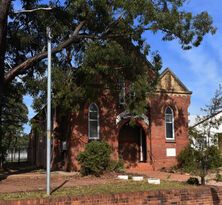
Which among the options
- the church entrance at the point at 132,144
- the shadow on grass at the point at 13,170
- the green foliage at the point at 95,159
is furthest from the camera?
the church entrance at the point at 132,144

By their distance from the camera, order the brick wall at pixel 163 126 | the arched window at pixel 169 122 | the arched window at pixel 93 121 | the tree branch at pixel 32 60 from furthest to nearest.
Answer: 1. the arched window at pixel 169 122
2. the brick wall at pixel 163 126
3. the arched window at pixel 93 121
4. the tree branch at pixel 32 60

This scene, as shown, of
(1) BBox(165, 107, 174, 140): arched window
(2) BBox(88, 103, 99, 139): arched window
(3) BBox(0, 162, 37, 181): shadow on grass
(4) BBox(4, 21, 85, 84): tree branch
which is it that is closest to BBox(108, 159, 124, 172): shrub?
(2) BBox(88, 103, 99, 139): arched window

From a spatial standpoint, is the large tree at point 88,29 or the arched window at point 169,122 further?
the arched window at point 169,122

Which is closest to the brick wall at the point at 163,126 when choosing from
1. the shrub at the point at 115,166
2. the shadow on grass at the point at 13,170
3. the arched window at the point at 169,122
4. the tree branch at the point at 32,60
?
the arched window at the point at 169,122

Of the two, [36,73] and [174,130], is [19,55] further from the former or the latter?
[174,130]

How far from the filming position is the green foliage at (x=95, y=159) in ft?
68.6

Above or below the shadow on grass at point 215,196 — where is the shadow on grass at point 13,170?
above

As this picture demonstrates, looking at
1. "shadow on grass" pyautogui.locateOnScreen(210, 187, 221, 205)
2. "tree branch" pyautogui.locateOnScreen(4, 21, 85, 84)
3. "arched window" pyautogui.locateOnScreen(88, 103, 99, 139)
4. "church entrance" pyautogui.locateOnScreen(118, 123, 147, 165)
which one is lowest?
"shadow on grass" pyautogui.locateOnScreen(210, 187, 221, 205)

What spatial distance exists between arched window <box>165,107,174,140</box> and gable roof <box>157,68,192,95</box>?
54.8 inches

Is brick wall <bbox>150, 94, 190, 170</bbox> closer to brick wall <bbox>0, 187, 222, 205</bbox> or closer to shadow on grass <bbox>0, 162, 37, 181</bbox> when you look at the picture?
shadow on grass <bbox>0, 162, 37, 181</bbox>

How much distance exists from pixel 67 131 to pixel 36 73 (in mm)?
6381

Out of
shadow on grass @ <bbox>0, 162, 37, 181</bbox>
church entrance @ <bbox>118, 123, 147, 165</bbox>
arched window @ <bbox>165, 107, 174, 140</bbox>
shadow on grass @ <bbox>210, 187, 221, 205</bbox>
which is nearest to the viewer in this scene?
shadow on grass @ <bbox>210, 187, 221, 205</bbox>

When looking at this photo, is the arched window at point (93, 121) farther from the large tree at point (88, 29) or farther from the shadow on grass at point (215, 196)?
the shadow on grass at point (215, 196)

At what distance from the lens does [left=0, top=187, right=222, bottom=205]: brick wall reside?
1112 centimetres
